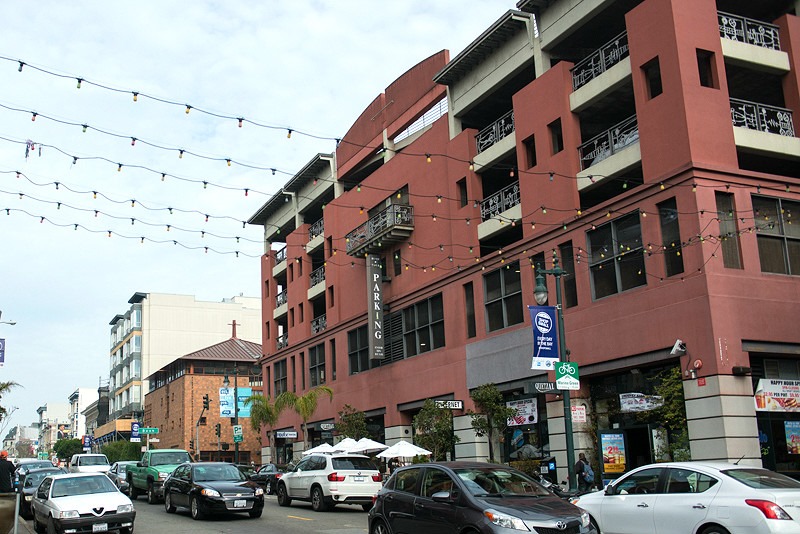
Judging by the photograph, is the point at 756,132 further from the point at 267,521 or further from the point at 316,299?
the point at 316,299

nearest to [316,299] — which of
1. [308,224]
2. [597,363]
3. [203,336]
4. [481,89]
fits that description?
[308,224]

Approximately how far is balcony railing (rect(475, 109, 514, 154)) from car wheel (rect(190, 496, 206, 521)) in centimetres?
1785

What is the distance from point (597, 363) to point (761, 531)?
1403 cm

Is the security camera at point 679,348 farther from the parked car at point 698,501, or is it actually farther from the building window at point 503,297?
the parked car at point 698,501

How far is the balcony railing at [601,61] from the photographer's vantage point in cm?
2623

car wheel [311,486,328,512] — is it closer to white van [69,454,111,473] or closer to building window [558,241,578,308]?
building window [558,241,578,308]

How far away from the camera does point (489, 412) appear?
29.8m

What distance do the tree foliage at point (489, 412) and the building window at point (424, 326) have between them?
16.4 feet

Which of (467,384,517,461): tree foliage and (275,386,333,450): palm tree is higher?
(275,386,333,450): palm tree

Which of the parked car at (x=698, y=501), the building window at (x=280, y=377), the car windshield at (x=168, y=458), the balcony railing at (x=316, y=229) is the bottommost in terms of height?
the parked car at (x=698, y=501)

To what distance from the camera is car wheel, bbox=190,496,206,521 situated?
20.9 metres

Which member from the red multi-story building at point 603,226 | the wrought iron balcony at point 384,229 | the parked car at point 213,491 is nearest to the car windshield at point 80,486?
the parked car at point 213,491

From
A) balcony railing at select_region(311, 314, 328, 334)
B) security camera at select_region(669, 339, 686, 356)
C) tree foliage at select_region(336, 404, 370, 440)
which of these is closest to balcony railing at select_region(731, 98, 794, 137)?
security camera at select_region(669, 339, 686, 356)

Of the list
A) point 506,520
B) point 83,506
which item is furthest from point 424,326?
point 506,520
